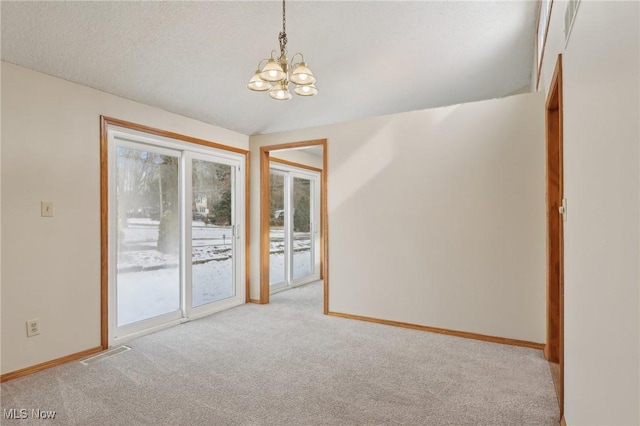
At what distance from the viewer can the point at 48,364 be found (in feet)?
9.27

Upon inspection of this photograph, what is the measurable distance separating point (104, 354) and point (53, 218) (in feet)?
3.98

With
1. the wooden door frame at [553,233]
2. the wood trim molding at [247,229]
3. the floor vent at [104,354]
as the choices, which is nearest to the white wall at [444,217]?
the wooden door frame at [553,233]

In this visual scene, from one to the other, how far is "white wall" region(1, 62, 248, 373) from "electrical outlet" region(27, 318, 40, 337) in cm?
3

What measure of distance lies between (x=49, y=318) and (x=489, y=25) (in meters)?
4.49

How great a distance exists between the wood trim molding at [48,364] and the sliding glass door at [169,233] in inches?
9.8

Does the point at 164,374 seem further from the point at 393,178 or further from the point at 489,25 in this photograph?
the point at 489,25

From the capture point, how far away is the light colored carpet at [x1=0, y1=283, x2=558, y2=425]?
2154mm

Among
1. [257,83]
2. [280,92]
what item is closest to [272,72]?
[257,83]

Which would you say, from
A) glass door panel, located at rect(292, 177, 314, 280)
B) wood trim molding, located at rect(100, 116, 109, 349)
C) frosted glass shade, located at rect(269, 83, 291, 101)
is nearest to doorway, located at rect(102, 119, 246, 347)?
wood trim molding, located at rect(100, 116, 109, 349)

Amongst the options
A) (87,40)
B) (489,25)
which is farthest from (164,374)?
(489,25)

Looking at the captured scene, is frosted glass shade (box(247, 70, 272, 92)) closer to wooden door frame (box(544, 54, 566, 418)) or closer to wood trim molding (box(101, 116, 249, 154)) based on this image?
wood trim molding (box(101, 116, 249, 154))

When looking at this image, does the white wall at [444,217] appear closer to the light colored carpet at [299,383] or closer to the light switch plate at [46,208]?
the light colored carpet at [299,383]

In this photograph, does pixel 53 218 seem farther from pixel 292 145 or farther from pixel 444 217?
pixel 444 217

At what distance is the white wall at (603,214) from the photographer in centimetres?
96
